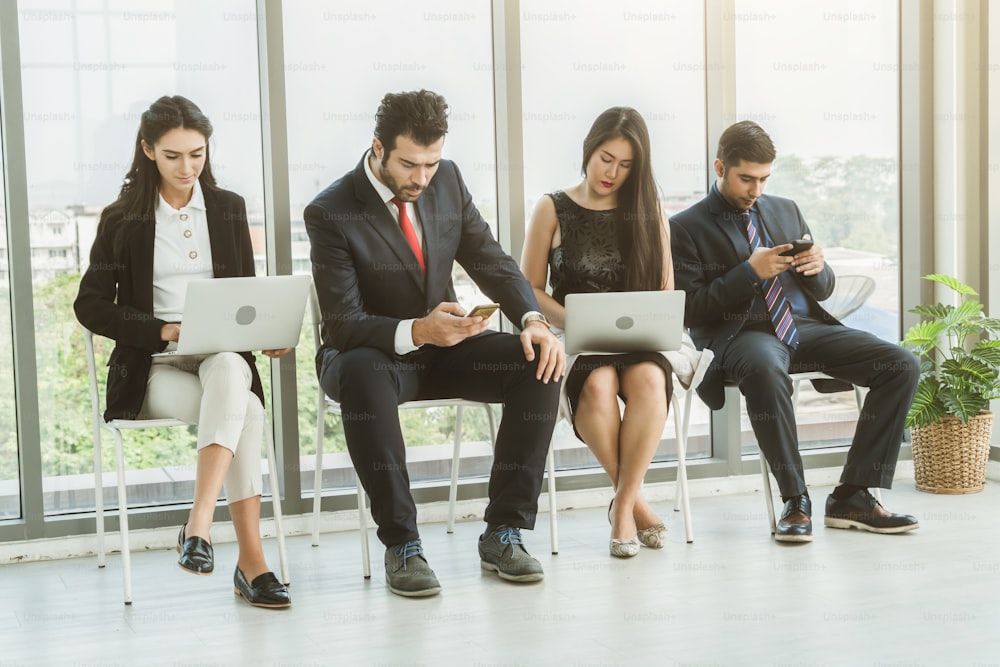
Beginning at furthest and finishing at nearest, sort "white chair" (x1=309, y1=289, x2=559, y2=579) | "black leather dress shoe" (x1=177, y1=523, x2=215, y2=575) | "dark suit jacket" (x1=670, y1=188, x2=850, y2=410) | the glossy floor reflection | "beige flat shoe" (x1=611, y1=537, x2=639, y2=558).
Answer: "dark suit jacket" (x1=670, y1=188, x2=850, y2=410)
"beige flat shoe" (x1=611, y1=537, x2=639, y2=558)
"white chair" (x1=309, y1=289, x2=559, y2=579)
"black leather dress shoe" (x1=177, y1=523, x2=215, y2=575)
the glossy floor reflection

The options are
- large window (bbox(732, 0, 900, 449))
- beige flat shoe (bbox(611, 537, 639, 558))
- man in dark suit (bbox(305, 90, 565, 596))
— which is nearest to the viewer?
man in dark suit (bbox(305, 90, 565, 596))

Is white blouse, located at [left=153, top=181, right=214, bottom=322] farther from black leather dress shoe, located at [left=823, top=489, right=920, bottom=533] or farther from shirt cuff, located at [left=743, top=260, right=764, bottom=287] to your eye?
black leather dress shoe, located at [left=823, top=489, right=920, bottom=533]

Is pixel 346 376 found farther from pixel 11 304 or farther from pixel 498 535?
pixel 11 304

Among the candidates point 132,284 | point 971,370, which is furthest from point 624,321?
point 971,370

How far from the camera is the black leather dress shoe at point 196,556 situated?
8.78 ft

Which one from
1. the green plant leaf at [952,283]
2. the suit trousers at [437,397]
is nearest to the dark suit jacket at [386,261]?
the suit trousers at [437,397]

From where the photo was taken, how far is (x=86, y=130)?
345 centimetres

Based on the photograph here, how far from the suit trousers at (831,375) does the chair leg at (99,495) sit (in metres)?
1.98

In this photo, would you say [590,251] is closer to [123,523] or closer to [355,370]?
[355,370]

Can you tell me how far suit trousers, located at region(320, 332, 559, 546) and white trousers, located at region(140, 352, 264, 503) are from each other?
254 mm

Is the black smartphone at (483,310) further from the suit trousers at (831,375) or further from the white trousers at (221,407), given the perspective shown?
the suit trousers at (831,375)

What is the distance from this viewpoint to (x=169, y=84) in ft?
11.6

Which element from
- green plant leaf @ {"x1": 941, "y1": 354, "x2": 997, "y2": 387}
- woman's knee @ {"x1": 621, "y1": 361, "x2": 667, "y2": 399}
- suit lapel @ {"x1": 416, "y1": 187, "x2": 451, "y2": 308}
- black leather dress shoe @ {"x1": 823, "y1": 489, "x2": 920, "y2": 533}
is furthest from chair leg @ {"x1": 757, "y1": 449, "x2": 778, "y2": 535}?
suit lapel @ {"x1": 416, "y1": 187, "x2": 451, "y2": 308}

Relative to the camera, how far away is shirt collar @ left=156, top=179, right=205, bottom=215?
3176 millimetres
